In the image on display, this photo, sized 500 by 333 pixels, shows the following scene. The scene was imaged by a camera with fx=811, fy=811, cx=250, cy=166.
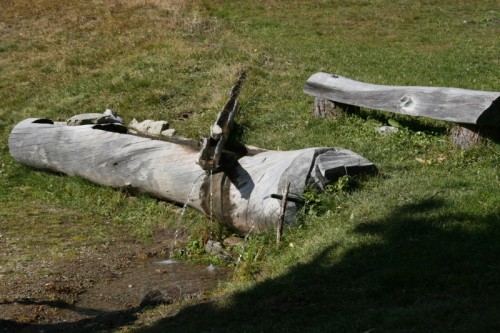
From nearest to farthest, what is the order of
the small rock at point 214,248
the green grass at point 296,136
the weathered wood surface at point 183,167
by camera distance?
the green grass at point 296,136 → the weathered wood surface at point 183,167 → the small rock at point 214,248

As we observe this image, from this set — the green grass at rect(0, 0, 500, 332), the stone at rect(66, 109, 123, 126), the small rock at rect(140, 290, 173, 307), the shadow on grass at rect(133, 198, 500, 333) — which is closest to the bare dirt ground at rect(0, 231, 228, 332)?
the small rock at rect(140, 290, 173, 307)

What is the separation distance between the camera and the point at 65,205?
11.3 m

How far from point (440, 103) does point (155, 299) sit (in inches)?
170

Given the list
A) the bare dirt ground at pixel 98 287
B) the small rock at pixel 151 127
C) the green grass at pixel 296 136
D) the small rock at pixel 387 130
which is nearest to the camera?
the green grass at pixel 296 136

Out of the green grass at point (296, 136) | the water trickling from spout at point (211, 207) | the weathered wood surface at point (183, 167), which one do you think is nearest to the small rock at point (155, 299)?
the green grass at point (296, 136)

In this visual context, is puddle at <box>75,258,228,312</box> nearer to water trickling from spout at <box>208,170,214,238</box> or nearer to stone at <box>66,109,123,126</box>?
water trickling from spout at <box>208,170,214,238</box>

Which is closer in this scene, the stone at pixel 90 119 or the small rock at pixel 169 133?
the small rock at pixel 169 133

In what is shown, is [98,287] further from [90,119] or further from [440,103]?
[90,119]

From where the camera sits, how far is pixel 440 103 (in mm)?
9719

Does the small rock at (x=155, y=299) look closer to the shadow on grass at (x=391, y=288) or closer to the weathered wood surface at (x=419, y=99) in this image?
A: the shadow on grass at (x=391, y=288)

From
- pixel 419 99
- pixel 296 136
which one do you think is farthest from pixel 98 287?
pixel 419 99

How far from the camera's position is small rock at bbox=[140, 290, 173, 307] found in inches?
297

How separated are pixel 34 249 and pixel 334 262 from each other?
4182 mm

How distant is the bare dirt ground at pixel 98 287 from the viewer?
7.45 meters
